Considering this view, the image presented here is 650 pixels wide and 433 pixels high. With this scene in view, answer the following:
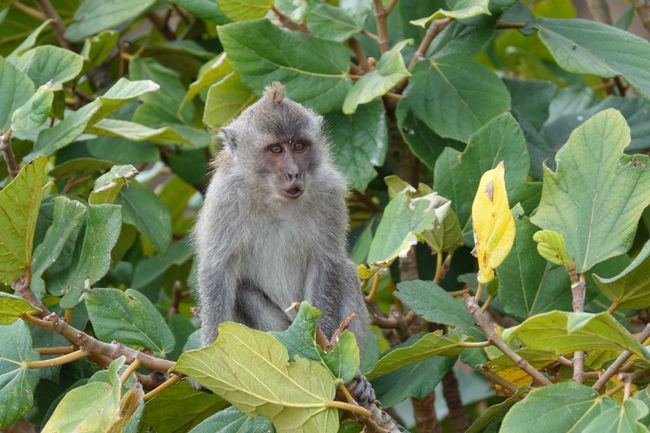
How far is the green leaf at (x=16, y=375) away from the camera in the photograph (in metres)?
3.62

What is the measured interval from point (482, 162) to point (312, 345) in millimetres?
1408

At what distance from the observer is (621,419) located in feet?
9.80

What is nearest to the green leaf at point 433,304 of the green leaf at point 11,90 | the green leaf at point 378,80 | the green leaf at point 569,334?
the green leaf at point 569,334

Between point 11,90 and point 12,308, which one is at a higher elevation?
point 11,90

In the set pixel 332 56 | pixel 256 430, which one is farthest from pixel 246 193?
pixel 256 430

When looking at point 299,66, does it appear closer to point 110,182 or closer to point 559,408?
point 110,182

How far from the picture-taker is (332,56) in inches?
189

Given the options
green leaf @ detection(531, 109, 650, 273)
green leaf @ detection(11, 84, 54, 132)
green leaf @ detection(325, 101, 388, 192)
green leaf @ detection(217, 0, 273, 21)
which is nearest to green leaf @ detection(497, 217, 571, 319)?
green leaf @ detection(531, 109, 650, 273)

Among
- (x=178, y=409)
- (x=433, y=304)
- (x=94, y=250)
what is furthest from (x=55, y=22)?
(x=433, y=304)

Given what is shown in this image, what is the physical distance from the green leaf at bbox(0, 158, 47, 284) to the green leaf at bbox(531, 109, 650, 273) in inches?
68.3

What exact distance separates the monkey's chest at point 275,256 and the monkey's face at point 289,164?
0.25m

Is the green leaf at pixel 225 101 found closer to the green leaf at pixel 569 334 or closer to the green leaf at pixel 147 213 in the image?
the green leaf at pixel 147 213

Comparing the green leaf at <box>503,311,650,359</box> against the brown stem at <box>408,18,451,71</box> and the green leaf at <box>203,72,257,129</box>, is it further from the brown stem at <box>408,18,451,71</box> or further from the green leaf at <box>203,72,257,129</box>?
the green leaf at <box>203,72,257,129</box>

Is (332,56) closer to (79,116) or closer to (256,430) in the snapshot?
(79,116)
